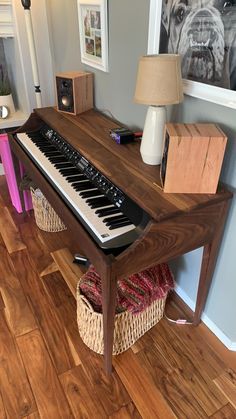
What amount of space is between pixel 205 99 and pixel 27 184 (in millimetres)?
1298

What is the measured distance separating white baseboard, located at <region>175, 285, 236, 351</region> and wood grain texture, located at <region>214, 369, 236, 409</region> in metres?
0.11

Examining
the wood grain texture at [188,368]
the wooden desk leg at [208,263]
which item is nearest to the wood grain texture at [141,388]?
the wood grain texture at [188,368]

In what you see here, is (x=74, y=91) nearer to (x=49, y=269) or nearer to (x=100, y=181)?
(x=100, y=181)

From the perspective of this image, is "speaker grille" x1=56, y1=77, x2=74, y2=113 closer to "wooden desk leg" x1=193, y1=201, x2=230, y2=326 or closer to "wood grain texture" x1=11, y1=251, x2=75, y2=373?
"wood grain texture" x1=11, y1=251, x2=75, y2=373

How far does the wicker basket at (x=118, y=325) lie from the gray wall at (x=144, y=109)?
0.24 metres

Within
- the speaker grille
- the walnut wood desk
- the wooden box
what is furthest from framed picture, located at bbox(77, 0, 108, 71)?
the wooden box

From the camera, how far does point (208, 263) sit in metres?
1.25

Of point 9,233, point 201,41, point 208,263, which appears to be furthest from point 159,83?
point 9,233

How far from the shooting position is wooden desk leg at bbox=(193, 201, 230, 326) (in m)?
1.13

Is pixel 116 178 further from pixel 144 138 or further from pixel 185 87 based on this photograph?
pixel 185 87

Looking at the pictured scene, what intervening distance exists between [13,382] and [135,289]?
0.63 metres

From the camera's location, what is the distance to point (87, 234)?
3.47ft

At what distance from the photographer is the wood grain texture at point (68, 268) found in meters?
1.71

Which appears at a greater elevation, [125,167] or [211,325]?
[125,167]
